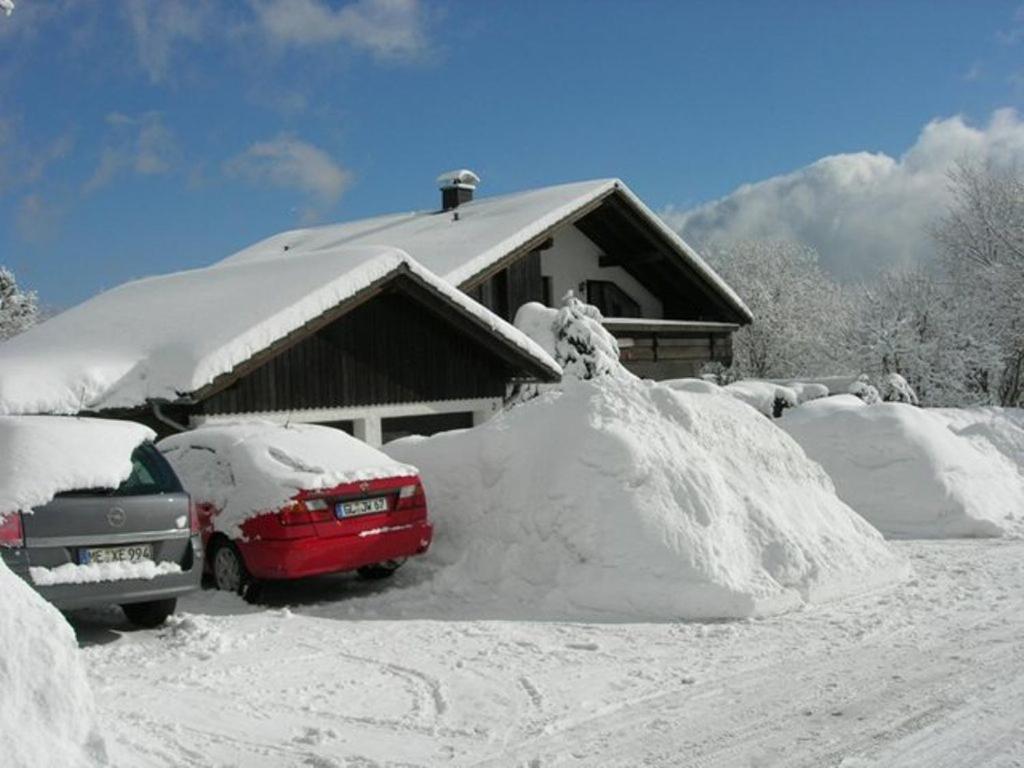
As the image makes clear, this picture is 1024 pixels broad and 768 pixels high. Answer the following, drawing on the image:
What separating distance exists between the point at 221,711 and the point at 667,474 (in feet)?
14.8

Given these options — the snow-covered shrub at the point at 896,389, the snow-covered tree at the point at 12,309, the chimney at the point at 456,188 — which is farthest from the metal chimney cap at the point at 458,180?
the snow-covered tree at the point at 12,309

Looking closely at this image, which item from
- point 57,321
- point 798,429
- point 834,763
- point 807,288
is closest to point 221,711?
point 834,763

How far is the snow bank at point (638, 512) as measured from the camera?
7.94m

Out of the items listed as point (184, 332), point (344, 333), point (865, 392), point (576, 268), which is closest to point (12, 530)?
point (184, 332)

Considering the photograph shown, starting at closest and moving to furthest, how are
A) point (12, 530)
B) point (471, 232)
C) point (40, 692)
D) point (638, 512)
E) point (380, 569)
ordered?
point (40, 692)
point (12, 530)
point (638, 512)
point (380, 569)
point (471, 232)

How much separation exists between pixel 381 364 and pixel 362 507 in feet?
20.4

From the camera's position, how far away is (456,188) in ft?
82.4

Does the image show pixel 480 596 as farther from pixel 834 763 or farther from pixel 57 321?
pixel 57 321

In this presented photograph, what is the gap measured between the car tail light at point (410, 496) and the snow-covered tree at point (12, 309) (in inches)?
1539

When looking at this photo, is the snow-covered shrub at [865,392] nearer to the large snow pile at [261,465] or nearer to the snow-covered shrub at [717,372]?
the snow-covered shrub at [717,372]

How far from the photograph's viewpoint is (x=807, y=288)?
46.1 m

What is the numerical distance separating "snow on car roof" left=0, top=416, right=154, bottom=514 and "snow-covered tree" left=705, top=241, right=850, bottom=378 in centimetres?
3835

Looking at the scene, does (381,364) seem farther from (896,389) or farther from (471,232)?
(896,389)

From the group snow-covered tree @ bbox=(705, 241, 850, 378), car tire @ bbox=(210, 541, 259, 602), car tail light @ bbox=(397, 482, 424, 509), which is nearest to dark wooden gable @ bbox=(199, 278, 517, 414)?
car tire @ bbox=(210, 541, 259, 602)
